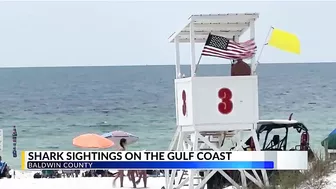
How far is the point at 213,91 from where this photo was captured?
12828 mm

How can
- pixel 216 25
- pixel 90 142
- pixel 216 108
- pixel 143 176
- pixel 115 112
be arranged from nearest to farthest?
pixel 216 108, pixel 216 25, pixel 143 176, pixel 90 142, pixel 115 112

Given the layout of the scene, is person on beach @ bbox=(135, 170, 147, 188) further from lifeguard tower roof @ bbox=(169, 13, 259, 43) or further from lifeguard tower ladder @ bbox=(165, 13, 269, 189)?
lifeguard tower roof @ bbox=(169, 13, 259, 43)

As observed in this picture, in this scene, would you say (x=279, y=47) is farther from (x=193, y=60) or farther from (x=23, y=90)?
(x=23, y=90)

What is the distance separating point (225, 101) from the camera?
12.9 meters

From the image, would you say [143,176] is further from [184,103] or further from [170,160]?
[184,103]

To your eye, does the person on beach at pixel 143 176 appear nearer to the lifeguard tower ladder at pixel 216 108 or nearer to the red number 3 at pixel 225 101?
the lifeguard tower ladder at pixel 216 108

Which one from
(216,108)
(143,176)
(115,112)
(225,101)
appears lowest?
(143,176)

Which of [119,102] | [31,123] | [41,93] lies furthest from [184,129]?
[41,93]

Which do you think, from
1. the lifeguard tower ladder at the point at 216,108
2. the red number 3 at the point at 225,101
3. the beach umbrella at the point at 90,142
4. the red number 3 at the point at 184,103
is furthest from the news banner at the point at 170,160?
the beach umbrella at the point at 90,142

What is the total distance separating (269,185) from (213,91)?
6.06 ft

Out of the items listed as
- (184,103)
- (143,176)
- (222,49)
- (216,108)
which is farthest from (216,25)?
(143,176)

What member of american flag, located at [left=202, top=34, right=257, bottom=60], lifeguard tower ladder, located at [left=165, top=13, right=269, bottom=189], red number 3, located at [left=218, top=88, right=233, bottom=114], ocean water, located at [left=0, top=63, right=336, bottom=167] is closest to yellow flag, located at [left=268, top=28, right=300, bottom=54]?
lifeguard tower ladder, located at [left=165, top=13, right=269, bottom=189]

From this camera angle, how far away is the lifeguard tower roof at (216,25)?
42.9 ft

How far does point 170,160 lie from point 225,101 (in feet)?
4.95
